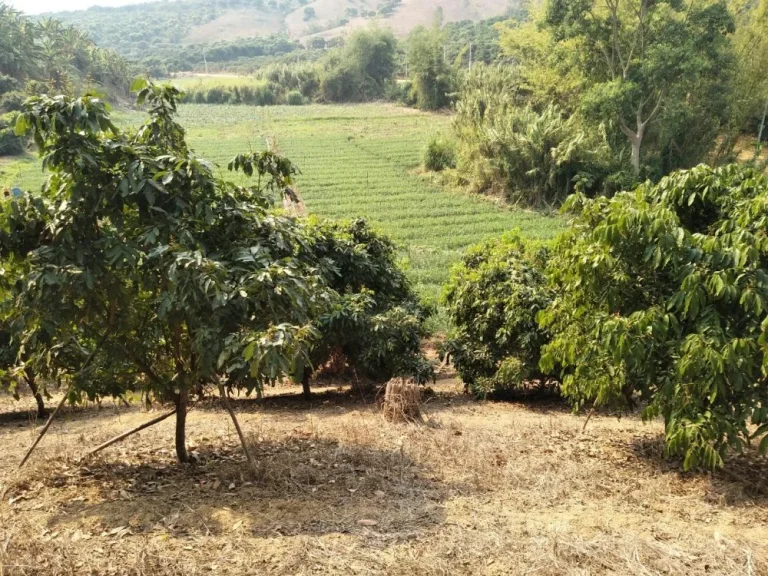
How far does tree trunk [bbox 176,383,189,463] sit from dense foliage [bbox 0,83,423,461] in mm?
18

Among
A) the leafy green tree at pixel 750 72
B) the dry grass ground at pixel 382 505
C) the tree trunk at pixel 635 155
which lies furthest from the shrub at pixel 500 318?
the leafy green tree at pixel 750 72

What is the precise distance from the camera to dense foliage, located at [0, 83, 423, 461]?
481 centimetres

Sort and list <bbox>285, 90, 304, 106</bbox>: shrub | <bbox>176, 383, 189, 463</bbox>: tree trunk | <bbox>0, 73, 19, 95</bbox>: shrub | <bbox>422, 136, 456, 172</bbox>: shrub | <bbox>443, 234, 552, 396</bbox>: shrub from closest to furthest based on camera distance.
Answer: <bbox>176, 383, 189, 463</bbox>: tree trunk, <bbox>443, 234, 552, 396</bbox>: shrub, <bbox>422, 136, 456, 172</bbox>: shrub, <bbox>0, 73, 19, 95</bbox>: shrub, <bbox>285, 90, 304, 106</bbox>: shrub

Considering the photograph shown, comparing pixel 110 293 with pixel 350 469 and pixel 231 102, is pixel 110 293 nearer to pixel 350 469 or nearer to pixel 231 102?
pixel 350 469

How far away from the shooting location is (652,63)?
91.6 ft

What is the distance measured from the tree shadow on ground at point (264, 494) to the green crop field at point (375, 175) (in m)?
7.04

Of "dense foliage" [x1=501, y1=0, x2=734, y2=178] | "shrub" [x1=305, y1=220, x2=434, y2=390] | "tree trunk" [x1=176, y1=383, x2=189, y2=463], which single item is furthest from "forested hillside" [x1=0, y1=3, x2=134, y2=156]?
"tree trunk" [x1=176, y1=383, x2=189, y2=463]

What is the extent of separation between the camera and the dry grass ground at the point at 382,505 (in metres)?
4.30

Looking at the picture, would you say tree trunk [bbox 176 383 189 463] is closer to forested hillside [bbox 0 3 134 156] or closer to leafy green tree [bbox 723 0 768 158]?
leafy green tree [bbox 723 0 768 158]

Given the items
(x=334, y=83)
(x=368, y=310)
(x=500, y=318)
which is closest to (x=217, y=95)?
(x=334, y=83)

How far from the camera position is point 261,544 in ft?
14.9

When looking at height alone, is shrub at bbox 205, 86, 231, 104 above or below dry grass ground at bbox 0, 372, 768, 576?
above

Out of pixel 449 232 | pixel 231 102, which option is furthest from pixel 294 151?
pixel 231 102

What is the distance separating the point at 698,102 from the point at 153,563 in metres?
35.2
